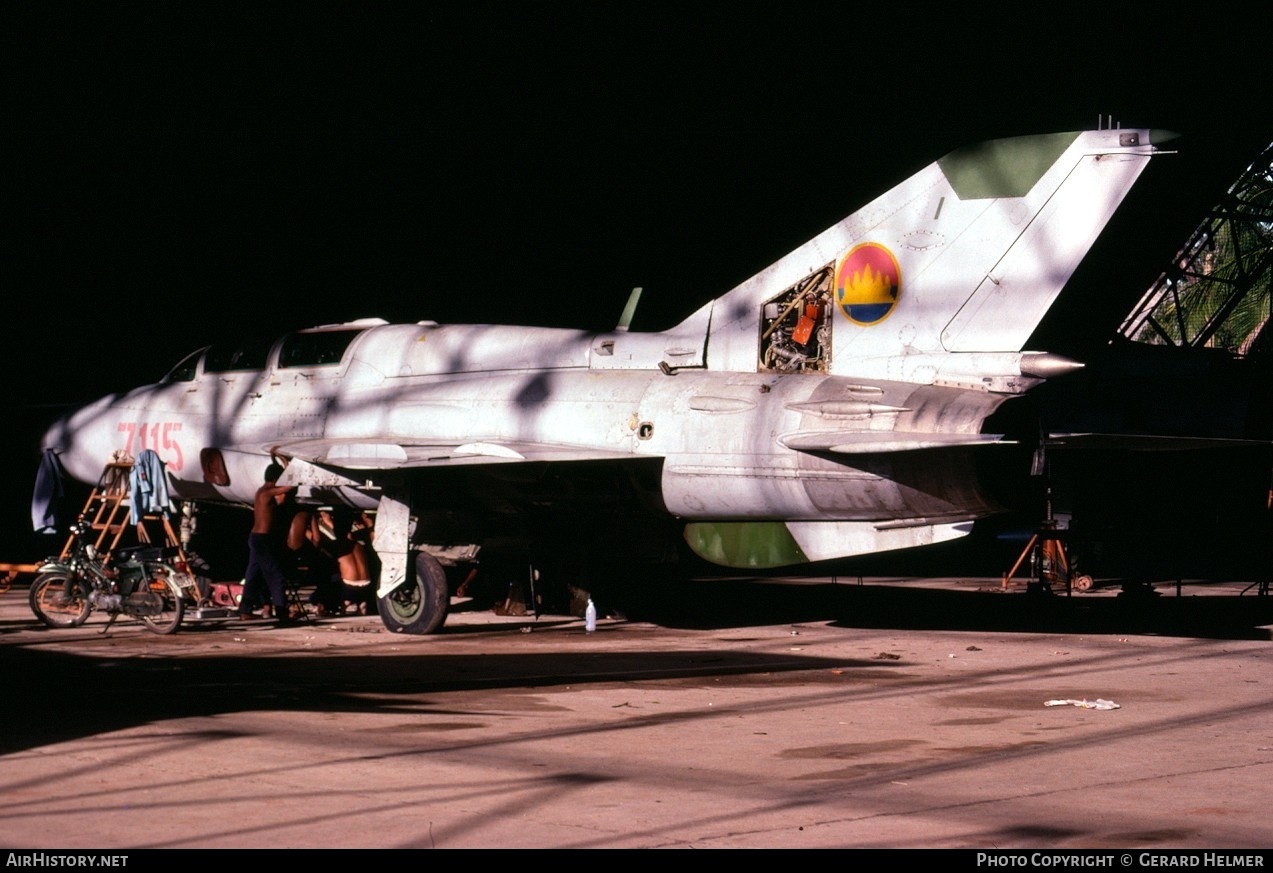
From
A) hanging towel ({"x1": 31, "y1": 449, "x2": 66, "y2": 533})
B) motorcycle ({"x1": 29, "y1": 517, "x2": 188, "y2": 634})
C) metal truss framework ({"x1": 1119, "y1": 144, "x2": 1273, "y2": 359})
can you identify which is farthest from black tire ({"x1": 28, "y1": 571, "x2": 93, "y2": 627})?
metal truss framework ({"x1": 1119, "y1": 144, "x2": 1273, "y2": 359})

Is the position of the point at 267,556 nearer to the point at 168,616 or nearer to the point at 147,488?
the point at 168,616

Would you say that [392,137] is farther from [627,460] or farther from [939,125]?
[627,460]

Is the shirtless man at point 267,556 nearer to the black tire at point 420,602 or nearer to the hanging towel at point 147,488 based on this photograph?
the black tire at point 420,602

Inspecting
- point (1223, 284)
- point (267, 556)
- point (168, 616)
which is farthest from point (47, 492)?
point (1223, 284)

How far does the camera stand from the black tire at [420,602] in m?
14.7

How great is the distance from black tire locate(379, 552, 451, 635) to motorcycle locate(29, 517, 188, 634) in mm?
2021

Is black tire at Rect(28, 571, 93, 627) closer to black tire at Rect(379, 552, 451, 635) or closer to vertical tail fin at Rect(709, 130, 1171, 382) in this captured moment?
black tire at Rect(379, 552, 451, 635)

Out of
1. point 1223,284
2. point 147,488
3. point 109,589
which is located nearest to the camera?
point 109,589

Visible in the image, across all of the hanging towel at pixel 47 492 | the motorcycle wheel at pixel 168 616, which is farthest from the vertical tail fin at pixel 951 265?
the hanging towel at pixel 47 492

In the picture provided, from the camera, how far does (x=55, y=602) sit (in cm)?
1461

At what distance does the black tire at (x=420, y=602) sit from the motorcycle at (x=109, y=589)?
2.02 metres

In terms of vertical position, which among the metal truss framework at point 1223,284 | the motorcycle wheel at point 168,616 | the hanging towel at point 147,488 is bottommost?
the motorcycle wheel at point 168,616

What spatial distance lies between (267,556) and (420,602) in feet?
5.70

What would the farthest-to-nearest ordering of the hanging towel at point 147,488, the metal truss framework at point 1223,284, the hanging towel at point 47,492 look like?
1. the metal truss framework at point 1223,284
2. the hanging towel at point 47,492
3. the hanging towel at point 147,488
